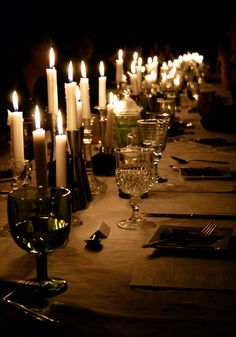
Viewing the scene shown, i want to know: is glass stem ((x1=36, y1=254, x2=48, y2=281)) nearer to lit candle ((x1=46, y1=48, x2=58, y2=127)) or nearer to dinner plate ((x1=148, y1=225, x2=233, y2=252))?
dinner plate ((x1=148, y1=225, x2=233, y2=252))

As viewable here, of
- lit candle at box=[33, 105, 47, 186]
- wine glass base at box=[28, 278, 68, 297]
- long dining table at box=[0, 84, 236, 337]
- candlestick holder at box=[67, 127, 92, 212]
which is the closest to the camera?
long dining table at box=[0, 84, 236, 337]

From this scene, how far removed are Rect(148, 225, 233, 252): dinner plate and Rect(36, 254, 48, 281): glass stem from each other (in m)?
0.27

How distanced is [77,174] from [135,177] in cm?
25

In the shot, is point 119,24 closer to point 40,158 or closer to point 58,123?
point 58,123

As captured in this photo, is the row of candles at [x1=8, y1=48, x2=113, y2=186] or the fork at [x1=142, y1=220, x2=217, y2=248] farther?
the row of candles at [x1=8, y1=48, x2=113, y2=186]

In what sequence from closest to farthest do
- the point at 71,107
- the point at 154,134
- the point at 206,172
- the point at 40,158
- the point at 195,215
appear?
1. the point at 40,158
2. the point at 195,215
3. the point at 71,107
4. the point at 154,134
5. the point at 206,172

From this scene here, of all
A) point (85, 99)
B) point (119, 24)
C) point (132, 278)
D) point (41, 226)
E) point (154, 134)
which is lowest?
Answer: point (132, 278)

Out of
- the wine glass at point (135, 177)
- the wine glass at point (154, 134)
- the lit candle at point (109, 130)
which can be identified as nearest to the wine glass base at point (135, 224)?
the wine glass at point (135, 177)

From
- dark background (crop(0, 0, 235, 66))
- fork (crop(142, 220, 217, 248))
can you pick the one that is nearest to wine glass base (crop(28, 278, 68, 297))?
fork (crop(142, 220, 217, 248))

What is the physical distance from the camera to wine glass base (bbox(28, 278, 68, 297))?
104 centimetres

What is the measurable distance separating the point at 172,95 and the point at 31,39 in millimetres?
1021

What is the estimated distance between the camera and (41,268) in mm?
1077

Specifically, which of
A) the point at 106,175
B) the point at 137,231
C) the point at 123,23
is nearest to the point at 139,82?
the point at 106,175

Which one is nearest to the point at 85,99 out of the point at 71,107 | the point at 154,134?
the point at 154,134
